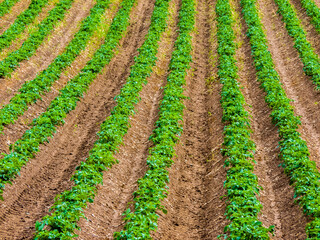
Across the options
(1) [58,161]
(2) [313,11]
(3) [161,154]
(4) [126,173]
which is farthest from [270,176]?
(2) [313,11]

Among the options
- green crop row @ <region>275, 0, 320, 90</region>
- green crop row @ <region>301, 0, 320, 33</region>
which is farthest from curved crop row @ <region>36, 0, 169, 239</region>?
green crop row @ <region>301, 0, 320, 33</region>

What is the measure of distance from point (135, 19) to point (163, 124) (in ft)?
52.8

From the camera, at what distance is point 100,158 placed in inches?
570

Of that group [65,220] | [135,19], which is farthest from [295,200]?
[135,19]

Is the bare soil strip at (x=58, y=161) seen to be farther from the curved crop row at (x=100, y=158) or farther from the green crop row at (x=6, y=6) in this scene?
the green crop row at (x=6, y=6)

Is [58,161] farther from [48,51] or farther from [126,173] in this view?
[48,51]

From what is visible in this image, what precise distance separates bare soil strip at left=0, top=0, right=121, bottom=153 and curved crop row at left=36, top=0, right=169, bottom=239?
10.3 feet

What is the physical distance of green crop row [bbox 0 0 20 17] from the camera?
29516 millimetres

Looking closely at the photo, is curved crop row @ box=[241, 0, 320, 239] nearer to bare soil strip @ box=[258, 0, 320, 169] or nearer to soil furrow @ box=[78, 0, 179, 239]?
bare soil strip @ box=[258, 0, 320, 169]

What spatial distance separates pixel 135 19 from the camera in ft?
102

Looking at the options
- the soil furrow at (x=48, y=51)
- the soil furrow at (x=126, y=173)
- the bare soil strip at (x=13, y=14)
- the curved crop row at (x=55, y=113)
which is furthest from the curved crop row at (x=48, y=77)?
the bare soil strip at (x=13, y=14)

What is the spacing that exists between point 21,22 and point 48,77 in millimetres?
8954

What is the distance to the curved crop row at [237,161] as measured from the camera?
11402 millimetres

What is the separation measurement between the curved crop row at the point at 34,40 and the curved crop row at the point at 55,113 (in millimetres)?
3348
